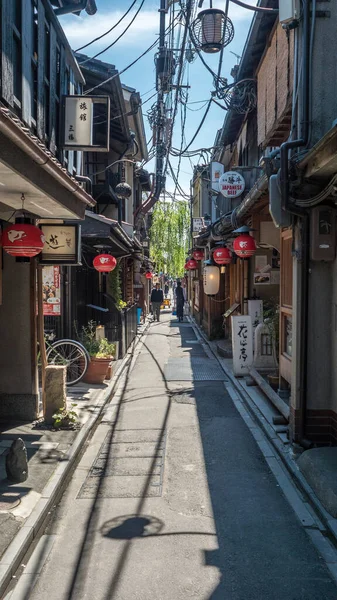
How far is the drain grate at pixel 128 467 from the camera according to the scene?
646 centimetres

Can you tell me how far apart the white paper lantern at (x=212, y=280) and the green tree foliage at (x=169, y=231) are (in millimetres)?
23215

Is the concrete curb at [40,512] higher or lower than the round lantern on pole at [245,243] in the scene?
lower

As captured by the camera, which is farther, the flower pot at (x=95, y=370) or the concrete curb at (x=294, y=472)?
the flower pot at (x=95, y=370)

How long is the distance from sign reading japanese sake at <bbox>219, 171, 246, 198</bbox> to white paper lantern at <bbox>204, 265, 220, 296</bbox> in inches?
168

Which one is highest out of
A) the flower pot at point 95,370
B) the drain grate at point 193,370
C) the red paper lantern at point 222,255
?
the red paper lantern at point 222,255

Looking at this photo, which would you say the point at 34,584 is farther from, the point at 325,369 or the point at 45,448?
the point at 325,369

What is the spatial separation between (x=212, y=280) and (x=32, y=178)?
14.5 meters

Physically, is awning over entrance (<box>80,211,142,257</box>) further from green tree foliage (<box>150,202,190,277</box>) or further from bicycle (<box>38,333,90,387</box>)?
green tree foliage (<box>150,202,190,277</box>)

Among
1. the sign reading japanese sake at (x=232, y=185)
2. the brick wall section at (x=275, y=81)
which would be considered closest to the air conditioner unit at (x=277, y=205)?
the brick wall section at (x=275, y=81)

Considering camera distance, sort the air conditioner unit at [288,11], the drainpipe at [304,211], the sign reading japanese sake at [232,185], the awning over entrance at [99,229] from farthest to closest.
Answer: the sign reading japanese sake at [232,185], the awning over entrance at [99,229], the air conditioner unit at [288,11], the drainpipe at [304,211]

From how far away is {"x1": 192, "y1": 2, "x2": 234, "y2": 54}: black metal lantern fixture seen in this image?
9.99 m

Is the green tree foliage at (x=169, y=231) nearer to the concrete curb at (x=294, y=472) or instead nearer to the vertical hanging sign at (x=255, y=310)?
the vertical hanging sign at (x=255, y=310)

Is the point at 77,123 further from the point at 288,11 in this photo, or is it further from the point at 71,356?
the point at 71,356

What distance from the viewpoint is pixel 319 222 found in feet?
24.3
